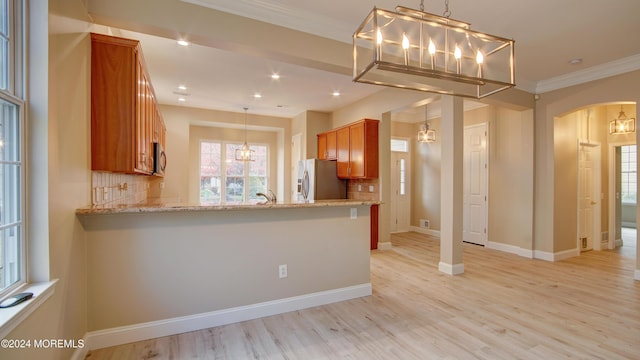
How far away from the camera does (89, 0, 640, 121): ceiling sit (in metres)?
2.68

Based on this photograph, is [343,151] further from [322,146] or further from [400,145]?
[400,145]

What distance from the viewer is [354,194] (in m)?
6.15

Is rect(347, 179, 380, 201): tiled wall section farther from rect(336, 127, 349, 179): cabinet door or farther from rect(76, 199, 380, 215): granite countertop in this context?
rect(76, 199, 380, 215): granite countertop

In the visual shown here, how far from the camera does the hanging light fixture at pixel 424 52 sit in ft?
5.46

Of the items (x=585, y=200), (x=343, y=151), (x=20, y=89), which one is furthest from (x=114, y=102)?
(x=585, y=200)

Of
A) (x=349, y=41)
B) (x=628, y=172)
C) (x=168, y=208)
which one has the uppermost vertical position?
(x=349, y=41)

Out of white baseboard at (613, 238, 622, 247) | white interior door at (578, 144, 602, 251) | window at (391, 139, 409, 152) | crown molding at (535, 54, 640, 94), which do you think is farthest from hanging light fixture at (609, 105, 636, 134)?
window at (391, 139, 409, 152)

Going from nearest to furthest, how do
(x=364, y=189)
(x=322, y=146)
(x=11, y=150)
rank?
(x=11, y=150), (x=364, y=189), (x=322, y=146)

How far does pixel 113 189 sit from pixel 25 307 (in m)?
1.81

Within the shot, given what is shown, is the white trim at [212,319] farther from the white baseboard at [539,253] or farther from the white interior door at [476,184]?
the white interior door at [476,184]

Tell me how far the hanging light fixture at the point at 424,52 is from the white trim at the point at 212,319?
215 centimetres

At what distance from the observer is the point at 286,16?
2727mm

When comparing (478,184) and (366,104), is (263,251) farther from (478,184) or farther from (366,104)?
(478,184)

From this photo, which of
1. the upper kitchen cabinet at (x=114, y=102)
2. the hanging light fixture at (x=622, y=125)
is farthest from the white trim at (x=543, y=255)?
the upper kitchen cabinet at (x=114, y=102)
